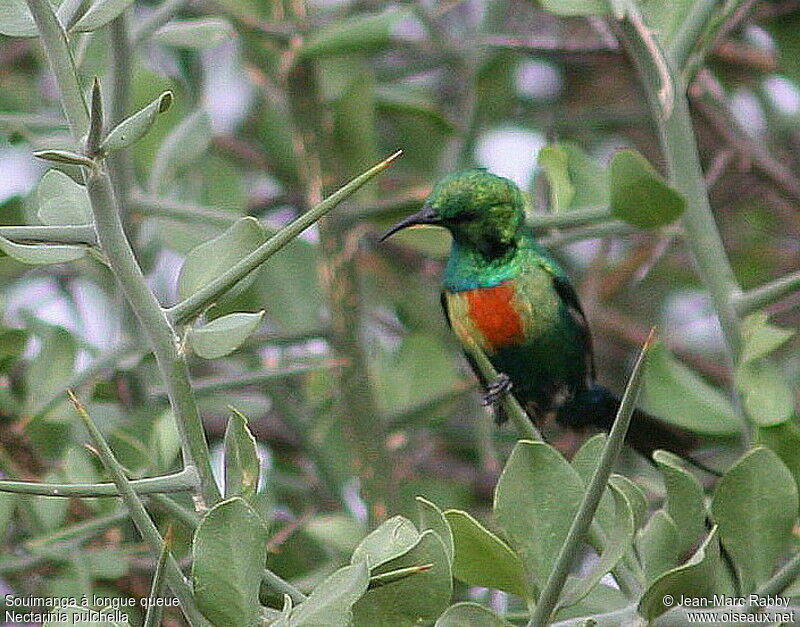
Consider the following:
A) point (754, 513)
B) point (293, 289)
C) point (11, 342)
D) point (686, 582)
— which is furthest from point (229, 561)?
point (293, 289)

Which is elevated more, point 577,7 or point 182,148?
point 577,7

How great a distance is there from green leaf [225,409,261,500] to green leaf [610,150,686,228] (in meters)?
0.61

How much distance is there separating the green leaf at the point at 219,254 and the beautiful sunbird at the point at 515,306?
0.82 metres

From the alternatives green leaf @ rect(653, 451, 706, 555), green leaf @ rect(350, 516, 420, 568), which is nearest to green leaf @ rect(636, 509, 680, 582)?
green leaf @ rect(653, 451, 706, 555)

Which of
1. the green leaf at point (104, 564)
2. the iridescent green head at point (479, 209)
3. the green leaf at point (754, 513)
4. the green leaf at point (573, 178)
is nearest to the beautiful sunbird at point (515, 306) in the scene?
the iridescent green head at point (479, 209)

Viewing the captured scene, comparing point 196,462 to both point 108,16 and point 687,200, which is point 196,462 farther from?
point 687,200

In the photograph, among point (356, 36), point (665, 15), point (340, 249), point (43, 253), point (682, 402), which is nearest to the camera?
point (43, 253)

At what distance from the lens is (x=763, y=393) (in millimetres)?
1458

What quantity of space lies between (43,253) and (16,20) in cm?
15

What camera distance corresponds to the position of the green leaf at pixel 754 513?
117 centimetres

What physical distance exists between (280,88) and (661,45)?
90cm

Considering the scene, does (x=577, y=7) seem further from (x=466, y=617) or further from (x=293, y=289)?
(x=293, y=289)

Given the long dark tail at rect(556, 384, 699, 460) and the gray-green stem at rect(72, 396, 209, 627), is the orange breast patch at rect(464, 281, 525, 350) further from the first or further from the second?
the gray-green stem at rect(72, 396, 209, 627)

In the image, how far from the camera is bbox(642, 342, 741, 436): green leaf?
5.42ft
